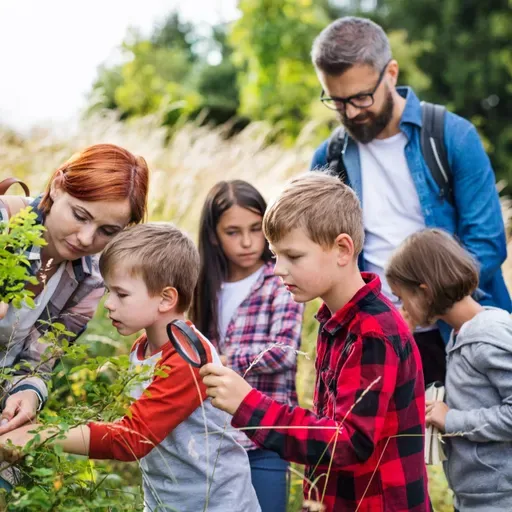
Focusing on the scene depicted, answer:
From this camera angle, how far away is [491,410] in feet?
9.73

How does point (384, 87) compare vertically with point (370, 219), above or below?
above

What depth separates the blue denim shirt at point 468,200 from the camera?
375 cm

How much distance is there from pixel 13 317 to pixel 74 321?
1.05 ft

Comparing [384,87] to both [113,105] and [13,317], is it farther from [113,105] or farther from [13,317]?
[113,105]

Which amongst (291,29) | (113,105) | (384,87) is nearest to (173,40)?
(113,105)

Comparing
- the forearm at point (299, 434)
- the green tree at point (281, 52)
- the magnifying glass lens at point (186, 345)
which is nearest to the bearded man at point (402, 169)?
the forearm at point (299, 434)

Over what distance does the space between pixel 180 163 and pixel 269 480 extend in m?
4.76

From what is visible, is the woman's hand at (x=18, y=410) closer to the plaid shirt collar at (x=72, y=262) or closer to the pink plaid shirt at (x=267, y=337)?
the plaid shirt collar at (x=72, y=262)

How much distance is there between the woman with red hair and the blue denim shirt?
4.83 ft

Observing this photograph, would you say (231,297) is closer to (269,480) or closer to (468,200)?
(269,480)

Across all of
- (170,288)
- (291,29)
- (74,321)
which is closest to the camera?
(170,288)

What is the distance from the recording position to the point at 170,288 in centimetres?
267

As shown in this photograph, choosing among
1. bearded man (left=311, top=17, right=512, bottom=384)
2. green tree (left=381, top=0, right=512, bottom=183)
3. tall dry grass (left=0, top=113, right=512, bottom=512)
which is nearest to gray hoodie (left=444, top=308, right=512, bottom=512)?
bearded man (left=311, top=17, right=512, bottom=384)

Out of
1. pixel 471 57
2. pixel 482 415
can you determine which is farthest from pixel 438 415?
pixel 471 57
